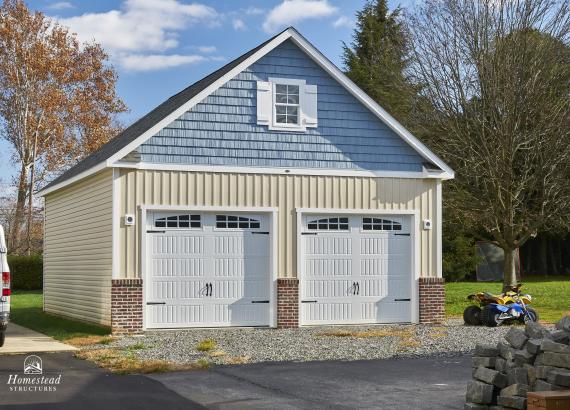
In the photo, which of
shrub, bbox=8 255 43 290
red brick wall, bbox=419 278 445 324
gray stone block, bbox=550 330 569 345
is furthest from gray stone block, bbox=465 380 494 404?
shrub, bbox=8 255 43 290

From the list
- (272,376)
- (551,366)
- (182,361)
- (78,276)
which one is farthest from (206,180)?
(551,366)

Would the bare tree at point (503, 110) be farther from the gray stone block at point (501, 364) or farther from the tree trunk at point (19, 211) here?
the tree trunk at point (19, 211)

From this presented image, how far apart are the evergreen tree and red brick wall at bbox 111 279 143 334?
13601 millimetres

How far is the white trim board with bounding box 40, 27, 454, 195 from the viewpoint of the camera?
59.9 feet

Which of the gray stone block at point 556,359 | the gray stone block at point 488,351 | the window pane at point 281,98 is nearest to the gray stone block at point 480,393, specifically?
the gray stone block at point 488,351

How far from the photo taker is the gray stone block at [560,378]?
813cm

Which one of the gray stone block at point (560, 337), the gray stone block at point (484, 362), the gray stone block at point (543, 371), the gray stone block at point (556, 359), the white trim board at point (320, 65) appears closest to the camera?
the gray stone block at point (556, 359)

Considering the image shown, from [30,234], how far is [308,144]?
88.0ft

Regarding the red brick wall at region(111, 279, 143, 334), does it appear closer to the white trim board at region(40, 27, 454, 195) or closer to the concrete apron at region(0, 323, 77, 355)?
the concrete apron at region(0, 323, 77, 355)

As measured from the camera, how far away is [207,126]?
62.0 ft

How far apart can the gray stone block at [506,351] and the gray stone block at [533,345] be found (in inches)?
9.9

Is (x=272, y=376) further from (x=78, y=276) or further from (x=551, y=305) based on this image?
(x=551, y=305)

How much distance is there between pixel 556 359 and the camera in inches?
328

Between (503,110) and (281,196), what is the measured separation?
10.1m
